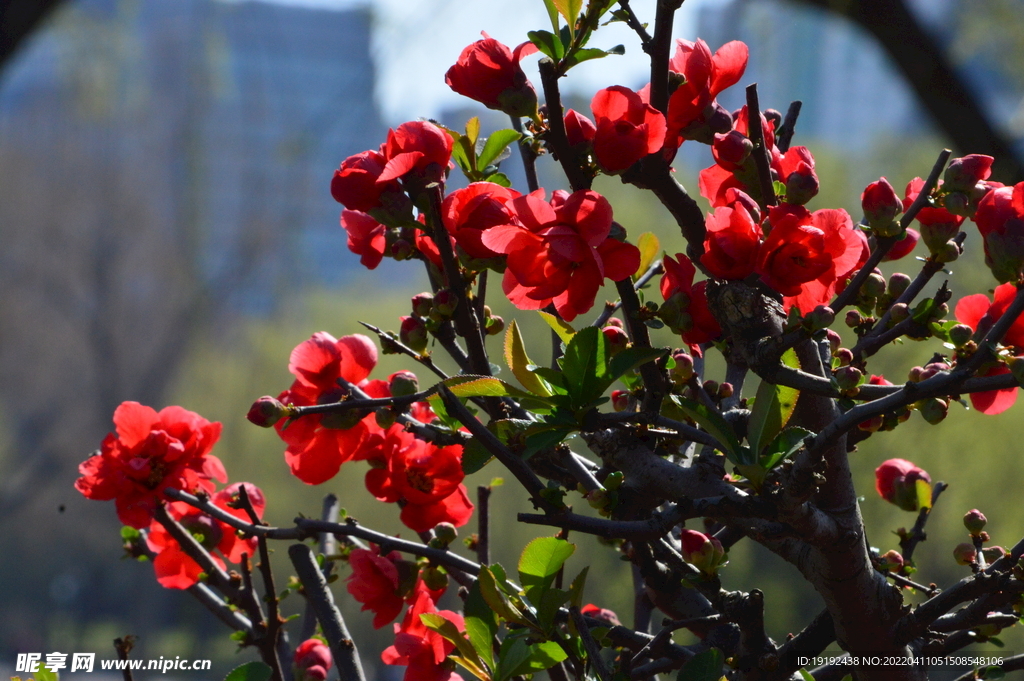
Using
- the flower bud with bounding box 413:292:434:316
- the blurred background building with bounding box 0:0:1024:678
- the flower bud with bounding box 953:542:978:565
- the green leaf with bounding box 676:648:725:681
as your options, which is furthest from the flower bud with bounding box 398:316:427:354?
the blurred background building with bounding box 0:0:1024:678

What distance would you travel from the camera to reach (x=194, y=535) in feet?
2.04

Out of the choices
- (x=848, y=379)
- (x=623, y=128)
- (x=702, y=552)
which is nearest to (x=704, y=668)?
(x=702, y=552)

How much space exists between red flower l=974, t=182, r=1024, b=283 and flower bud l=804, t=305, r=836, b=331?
0.11m

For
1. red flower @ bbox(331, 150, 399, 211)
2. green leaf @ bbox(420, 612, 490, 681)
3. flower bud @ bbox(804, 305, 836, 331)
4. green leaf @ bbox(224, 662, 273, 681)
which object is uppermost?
red flower @ bbox(331, 150, 399, 211)

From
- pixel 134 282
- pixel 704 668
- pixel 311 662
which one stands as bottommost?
pixel 704 668

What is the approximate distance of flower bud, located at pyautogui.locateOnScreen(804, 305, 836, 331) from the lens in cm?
35

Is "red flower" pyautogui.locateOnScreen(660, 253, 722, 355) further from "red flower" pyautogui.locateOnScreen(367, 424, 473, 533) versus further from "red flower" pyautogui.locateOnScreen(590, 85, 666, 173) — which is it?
"red flower" pyautogui.locateOnScreen(367, 424, 473, 533)

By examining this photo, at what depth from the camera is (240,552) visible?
0.64 m

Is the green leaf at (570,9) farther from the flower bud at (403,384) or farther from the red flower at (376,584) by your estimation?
the red flower at (376,584)

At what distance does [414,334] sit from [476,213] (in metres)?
0.11

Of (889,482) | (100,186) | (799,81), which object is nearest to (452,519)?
(889,482)

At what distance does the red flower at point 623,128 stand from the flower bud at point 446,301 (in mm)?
106

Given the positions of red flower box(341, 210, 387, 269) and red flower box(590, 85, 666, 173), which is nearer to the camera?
red flower box(590, 85, 666, 173)

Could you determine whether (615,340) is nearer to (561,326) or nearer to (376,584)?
(561,326)
